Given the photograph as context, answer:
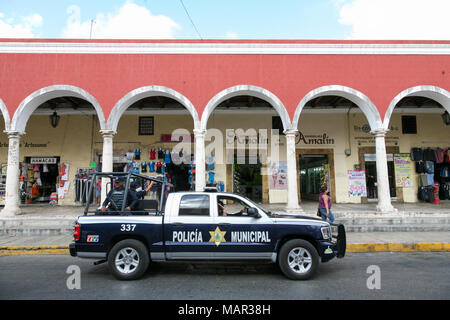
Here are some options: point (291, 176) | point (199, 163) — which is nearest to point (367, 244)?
point (291, 176)

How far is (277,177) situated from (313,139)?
2.80m

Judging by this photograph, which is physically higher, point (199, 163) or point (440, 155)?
point (440, 155)

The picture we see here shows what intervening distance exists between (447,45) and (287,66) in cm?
658

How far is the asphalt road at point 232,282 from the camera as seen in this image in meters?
4.12

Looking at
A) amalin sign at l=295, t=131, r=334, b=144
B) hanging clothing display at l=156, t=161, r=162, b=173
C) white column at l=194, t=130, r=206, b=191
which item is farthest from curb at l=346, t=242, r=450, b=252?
hanging clothing display at l=156, t=161, r=162, b=173

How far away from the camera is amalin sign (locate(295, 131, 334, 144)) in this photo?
14289mm

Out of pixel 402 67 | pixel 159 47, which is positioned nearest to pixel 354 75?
pixel 402 67

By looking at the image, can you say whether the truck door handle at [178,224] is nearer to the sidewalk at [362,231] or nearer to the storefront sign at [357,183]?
the sidewalk at [362,231]

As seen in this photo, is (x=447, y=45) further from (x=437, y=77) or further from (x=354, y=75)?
(x=354, y=75)

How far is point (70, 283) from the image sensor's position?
187 inches

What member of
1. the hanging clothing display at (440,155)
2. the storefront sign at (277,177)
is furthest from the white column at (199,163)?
the hanging clothing display at (440,155)

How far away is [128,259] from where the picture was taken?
16.1 feet

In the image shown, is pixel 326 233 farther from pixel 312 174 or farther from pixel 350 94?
pixel 312 174

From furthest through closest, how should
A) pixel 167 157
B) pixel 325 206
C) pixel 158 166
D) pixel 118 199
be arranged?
pixel 167 157, pixel 158 166, pixel 325 206, pixel 118 199
